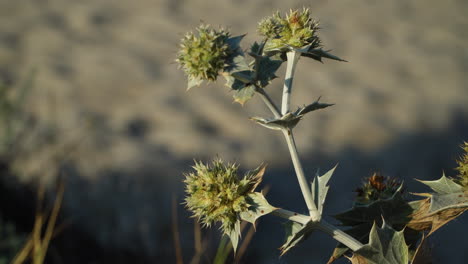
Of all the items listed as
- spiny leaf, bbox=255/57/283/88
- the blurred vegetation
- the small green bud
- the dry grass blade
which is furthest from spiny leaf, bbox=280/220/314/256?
the blurred vegetation

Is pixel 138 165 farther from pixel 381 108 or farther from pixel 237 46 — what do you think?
pixel 237 46

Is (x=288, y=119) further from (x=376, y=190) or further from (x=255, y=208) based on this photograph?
(x=376, y=190)

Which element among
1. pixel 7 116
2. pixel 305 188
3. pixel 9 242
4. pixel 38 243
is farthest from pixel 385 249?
pixel 7 116

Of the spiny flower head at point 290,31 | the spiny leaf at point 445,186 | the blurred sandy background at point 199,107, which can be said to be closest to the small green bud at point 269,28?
the spiny flower head at point 290,31

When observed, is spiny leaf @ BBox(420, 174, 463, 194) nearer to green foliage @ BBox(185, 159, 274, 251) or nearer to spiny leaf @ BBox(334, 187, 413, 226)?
spiny leaf @ BBox(334, 187, 413, 226)

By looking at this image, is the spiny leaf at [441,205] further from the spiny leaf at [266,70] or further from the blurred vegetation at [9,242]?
the blurred vegetation at [9,242]

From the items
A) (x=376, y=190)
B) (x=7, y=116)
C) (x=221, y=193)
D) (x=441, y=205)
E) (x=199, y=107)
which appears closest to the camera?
(x=441, y=205)
